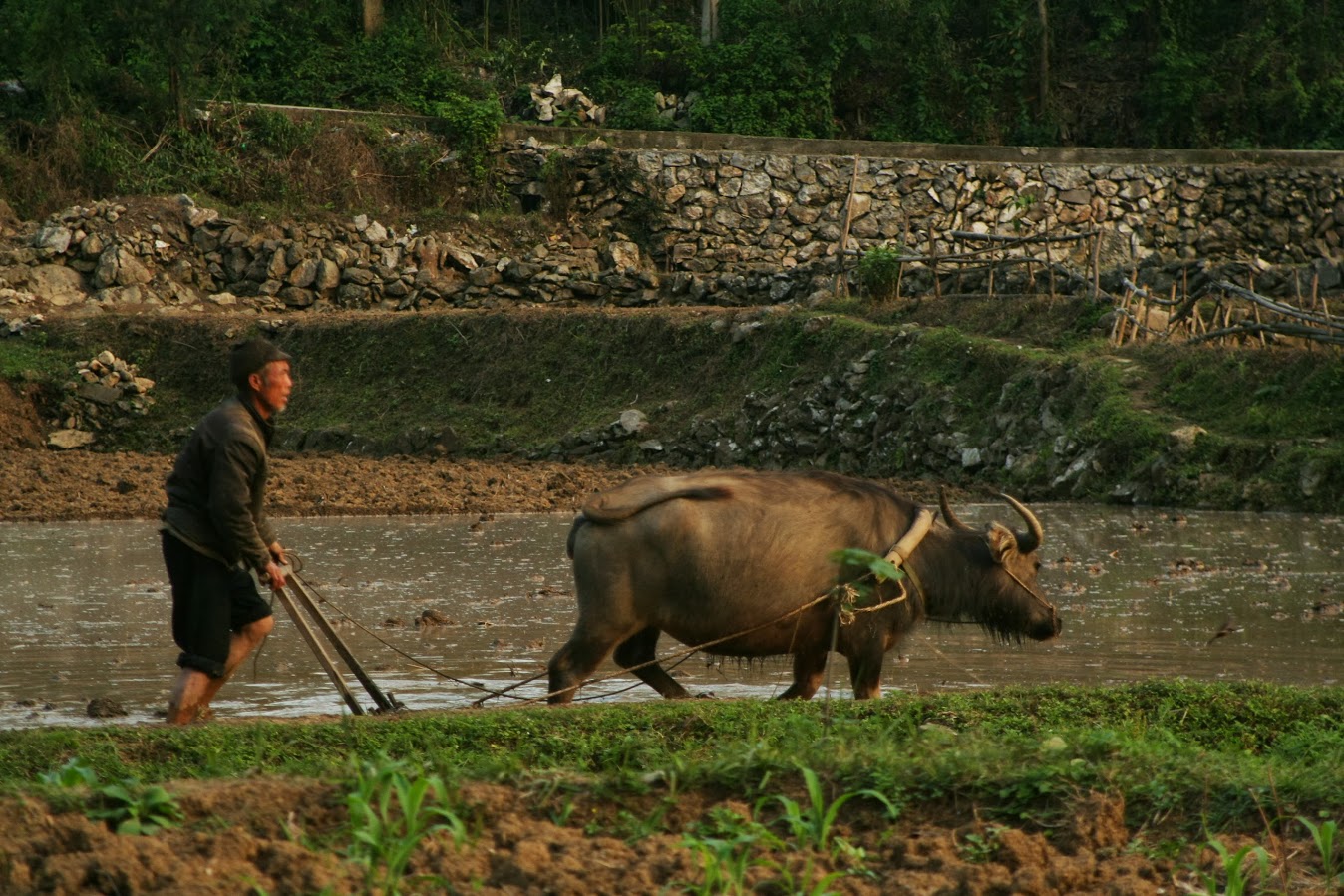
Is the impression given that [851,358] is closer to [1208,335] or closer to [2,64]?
[1208,335]

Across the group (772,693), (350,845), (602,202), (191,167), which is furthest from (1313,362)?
(191,167)

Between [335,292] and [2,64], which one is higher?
[2,64]

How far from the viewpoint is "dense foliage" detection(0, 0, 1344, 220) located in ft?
87.4

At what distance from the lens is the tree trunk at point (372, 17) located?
3073cm

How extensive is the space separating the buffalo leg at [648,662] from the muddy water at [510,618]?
8.0 inches

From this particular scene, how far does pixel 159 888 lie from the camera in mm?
3627

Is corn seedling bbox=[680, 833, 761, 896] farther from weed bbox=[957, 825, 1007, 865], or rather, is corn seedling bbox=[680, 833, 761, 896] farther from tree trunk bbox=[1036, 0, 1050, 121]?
tree trunk bbox=[1036, 0, 1050, 121]

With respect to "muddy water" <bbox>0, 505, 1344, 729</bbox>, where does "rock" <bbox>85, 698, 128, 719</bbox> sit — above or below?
above

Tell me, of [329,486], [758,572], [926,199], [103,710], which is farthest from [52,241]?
[758,572]

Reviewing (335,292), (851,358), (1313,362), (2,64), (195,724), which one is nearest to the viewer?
(195,724)

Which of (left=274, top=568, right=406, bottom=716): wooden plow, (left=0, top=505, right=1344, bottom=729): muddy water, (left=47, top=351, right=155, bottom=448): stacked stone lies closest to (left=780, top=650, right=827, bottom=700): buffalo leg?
(left=0, top=505, right=1344, bottom=729): muddy water

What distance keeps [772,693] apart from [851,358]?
11.4 metres

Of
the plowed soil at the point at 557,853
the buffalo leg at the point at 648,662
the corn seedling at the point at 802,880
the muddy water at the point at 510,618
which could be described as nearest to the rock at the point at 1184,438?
the muddy water at the point at 510,618

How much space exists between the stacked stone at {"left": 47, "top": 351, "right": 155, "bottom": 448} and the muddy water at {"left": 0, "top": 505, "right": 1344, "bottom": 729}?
800cm
